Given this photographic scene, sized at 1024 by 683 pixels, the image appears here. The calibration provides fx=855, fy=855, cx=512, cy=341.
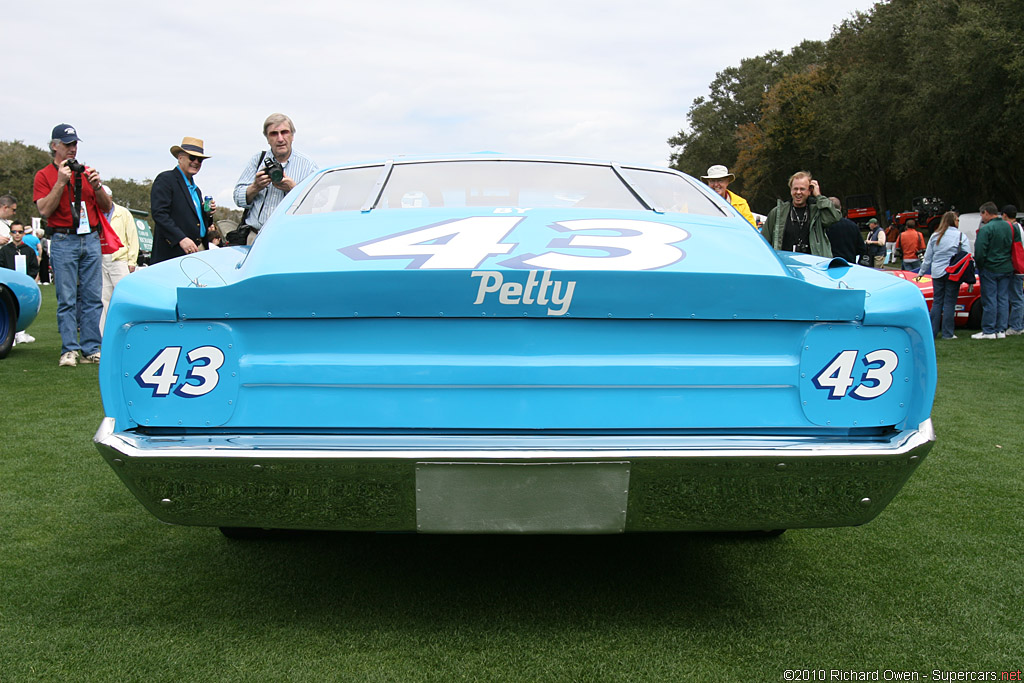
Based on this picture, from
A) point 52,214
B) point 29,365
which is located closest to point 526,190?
point 52,214

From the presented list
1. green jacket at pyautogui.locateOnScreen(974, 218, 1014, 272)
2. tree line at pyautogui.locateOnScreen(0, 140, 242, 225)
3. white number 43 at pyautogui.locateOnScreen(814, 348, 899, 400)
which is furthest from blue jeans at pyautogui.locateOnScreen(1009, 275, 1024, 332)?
tree line at pyautogui.locateOnScreen(0, 140, 242, 225)

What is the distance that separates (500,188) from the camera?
316cm

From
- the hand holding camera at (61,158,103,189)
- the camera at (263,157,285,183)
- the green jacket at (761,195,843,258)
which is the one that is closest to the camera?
the camera at (263,157,285,183)

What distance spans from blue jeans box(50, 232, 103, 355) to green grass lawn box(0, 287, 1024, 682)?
13.7 feet

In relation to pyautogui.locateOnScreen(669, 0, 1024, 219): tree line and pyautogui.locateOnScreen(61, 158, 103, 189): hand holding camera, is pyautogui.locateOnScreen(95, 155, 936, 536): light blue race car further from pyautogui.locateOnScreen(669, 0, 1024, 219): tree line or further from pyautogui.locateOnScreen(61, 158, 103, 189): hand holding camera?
pyautogui.locateOnScreen(669, 0, 1024, 219): tree line

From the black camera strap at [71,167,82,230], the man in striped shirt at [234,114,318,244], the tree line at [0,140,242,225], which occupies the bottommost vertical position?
the tree line at [0,140,242,225]

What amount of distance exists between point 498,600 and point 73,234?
251 inches

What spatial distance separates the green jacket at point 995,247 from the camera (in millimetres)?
10609

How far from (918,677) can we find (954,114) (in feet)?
102

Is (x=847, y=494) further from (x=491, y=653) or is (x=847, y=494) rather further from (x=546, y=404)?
(x=491, y=653)

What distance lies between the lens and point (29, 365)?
784cm

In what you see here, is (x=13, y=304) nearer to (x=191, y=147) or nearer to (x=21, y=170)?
(x=191, y=147)

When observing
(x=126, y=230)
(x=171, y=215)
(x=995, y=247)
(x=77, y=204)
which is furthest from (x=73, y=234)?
(x=995, y=247)

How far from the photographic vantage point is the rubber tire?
8.13m
